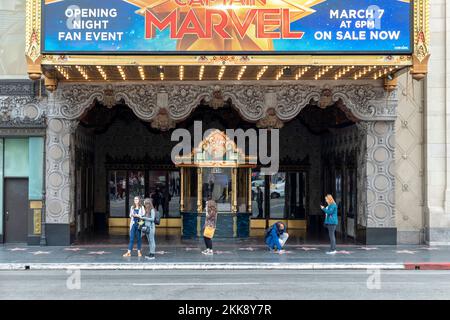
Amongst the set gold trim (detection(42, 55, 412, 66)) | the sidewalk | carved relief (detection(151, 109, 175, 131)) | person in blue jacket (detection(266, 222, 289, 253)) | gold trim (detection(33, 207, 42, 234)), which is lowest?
the sidewalk

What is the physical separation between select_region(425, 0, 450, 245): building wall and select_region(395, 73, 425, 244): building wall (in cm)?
28

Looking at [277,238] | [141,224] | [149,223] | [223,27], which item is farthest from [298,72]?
[141,224]

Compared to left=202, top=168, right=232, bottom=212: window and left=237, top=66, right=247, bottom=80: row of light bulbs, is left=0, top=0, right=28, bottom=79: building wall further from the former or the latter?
left=202, top=168, right=232, bottom=212: window

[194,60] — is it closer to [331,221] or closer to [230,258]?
[230,258]

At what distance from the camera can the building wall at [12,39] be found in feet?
68.9

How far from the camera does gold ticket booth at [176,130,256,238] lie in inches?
937

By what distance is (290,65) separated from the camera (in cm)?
1847

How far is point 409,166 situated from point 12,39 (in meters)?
13.2

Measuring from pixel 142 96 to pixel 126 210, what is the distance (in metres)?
7.87

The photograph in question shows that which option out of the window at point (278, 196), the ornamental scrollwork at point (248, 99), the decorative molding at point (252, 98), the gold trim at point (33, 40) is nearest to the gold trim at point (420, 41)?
the decorative molding at point (252, 98)

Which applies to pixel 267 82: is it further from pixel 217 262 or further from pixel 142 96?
pixel 217 262

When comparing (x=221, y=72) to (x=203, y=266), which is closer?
(x=203, y=266)

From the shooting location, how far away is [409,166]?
2152 cm

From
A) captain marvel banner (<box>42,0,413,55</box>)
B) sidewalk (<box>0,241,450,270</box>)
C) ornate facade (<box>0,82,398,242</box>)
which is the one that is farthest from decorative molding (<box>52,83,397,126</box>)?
sidewalk (<box>0,241,450,270</box>)
